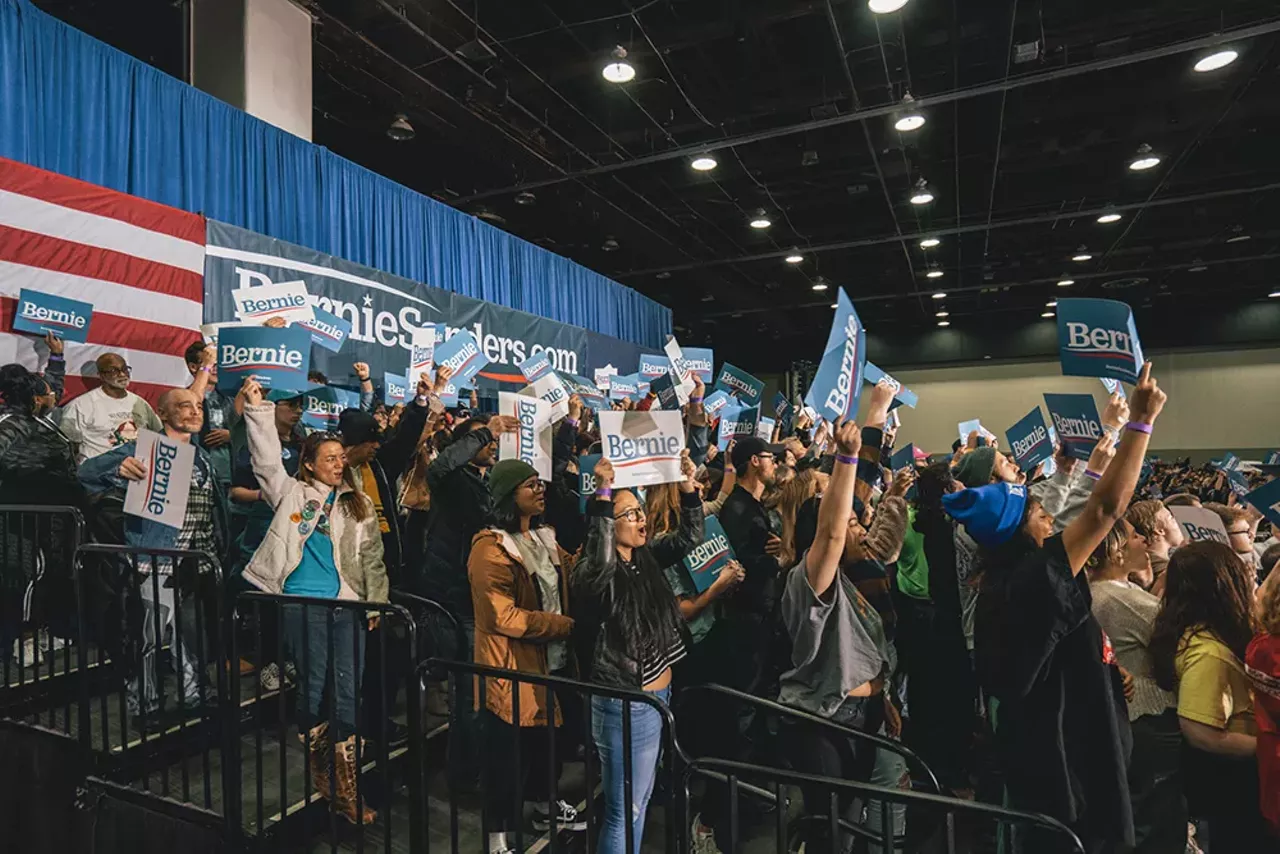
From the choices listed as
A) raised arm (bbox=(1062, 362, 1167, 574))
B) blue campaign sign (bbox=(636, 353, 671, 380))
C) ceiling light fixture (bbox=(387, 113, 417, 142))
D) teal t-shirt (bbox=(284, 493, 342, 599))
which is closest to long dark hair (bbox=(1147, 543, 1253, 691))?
raised arm (bbox=(1062, 362, 1167, 574))

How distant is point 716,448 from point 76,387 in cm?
466

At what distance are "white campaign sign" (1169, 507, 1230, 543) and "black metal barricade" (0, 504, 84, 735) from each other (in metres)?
4.98

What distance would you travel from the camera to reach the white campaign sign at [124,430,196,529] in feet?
10.9

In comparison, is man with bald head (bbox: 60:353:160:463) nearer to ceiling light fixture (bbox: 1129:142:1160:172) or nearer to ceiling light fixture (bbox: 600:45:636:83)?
ceiling light fixture (bbox: 600:45:636:83)

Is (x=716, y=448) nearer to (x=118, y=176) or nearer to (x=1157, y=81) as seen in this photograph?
(x=118, y=176)

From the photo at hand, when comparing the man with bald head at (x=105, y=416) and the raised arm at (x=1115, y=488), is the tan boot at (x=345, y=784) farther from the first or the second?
the raised arm at (x=1115, y=488)

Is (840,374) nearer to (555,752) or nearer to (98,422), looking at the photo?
(555,752)

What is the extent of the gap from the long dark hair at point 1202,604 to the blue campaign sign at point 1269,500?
4.67 feet

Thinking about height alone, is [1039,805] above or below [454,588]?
below

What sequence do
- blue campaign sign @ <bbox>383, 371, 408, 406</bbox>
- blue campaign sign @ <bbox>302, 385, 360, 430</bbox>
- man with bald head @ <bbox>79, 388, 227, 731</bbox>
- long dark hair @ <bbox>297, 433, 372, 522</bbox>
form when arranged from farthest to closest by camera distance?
blue campaign sign @ <bbox>383, 371, 408, 406</bbox>, blue campaign sign @ <bbox>302, 385, 360, 430</bbox>, man with bald head @ <bbox>79, 388, 227, 731</bbox>, long dark hair @ <bbox>297, 433, 372, 522</bbox>

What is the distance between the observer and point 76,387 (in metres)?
5.63

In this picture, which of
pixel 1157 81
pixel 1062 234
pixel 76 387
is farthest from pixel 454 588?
pixel 1062 234

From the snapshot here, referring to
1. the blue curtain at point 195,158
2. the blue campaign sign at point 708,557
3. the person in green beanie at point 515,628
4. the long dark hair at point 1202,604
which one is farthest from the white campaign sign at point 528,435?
the blue curtain at point 195,158

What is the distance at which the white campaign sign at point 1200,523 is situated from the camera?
11.2ft
